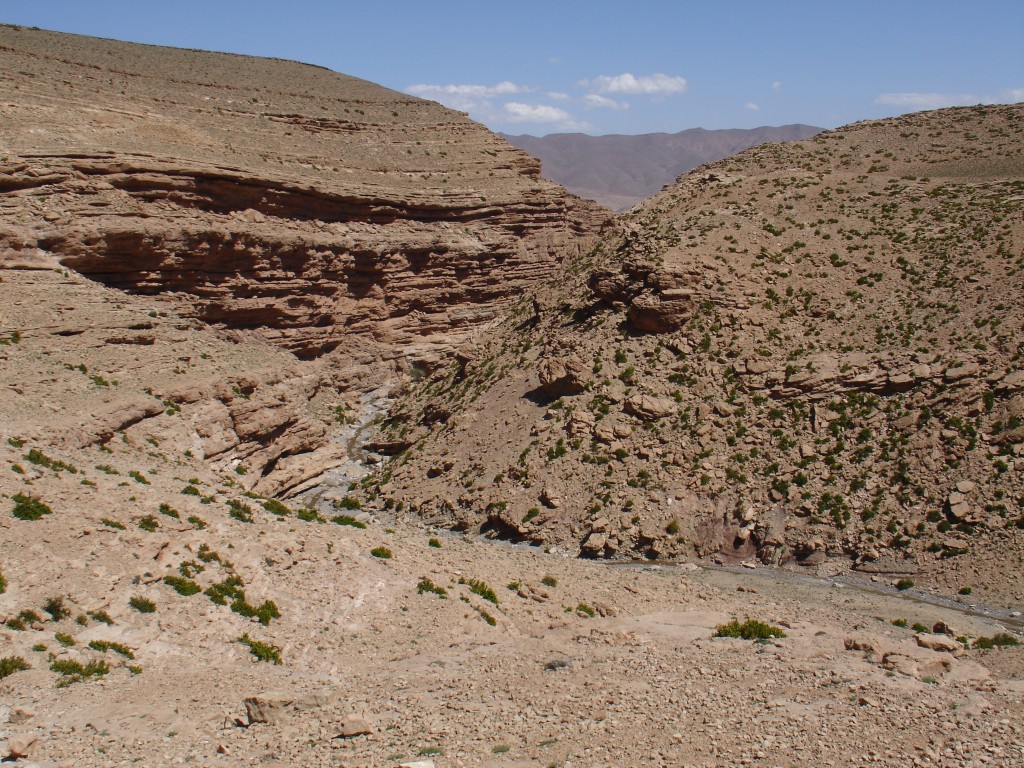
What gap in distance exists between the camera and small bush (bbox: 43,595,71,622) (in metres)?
16.5

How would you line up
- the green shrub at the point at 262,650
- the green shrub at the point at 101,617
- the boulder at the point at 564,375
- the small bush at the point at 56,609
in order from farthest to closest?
1. the boulder at the point at 564,375
2. the green shrub at the point at 262,650
3. the green shrub at the point at 101,617
4. the small bush at the point at 56,609

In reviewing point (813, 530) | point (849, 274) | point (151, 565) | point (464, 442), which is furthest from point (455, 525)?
point (849, 274)

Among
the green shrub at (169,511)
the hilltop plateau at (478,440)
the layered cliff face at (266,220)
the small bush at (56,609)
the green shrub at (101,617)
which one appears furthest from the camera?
the layered cliff face at (266,220)

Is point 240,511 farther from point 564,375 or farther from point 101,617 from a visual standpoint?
point 564,375

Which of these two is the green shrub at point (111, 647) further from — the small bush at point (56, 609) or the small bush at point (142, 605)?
the small bush at point (142, 605)

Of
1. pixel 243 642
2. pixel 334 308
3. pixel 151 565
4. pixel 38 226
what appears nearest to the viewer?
pixel 243 642

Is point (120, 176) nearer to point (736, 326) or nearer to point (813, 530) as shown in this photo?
point (736, 326)

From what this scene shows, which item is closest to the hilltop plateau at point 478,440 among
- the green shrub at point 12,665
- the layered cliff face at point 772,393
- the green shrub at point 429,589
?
the green shrub at point 12,665

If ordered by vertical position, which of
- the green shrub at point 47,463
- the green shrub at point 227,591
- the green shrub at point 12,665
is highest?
the green shrub at point 47,463

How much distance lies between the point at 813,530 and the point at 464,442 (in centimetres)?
1347

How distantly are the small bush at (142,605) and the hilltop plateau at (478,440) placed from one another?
45mm

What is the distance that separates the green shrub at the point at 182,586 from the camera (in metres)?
18.8

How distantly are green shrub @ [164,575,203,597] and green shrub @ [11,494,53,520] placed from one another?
304 centimetres

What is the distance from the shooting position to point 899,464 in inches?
1132
